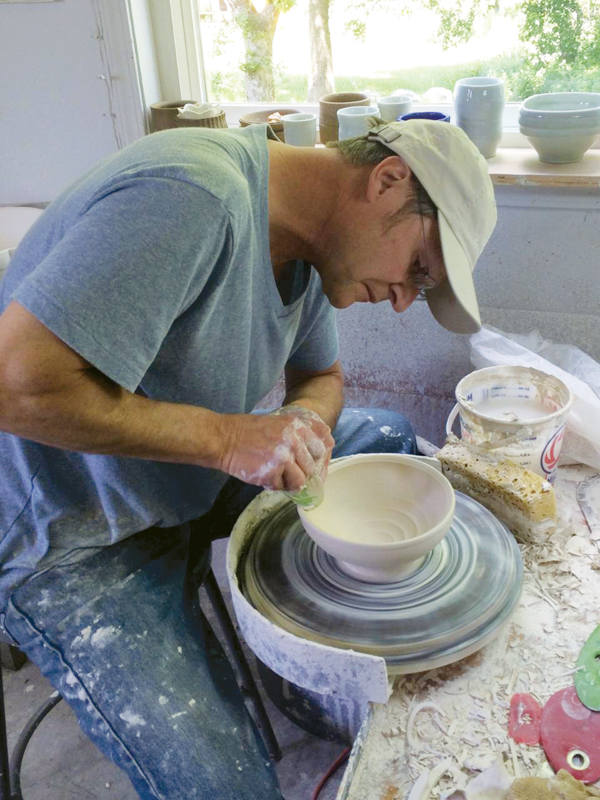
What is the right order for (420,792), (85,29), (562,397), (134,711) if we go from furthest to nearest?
(85,29) < (562,397) < (134,711) < (420,792)

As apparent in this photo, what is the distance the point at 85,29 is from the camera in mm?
2281

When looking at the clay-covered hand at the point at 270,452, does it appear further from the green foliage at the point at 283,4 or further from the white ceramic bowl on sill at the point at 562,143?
the green foliage at the point at 283,4

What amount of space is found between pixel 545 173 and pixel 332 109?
0.69m

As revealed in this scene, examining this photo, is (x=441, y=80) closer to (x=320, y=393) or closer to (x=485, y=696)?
(x=320, y=393)

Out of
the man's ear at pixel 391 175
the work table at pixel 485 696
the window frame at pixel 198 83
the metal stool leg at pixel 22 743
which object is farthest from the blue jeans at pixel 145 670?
the window frame at pixel 198 83

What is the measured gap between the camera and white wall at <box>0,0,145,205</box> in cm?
227

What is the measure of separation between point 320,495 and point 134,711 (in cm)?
48

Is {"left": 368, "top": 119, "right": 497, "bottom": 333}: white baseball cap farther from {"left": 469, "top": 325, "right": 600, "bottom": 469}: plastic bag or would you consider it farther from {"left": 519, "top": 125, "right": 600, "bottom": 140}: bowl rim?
{"left": 519, "top": 125, "right": 600, "bottom": 140}: bowl rim

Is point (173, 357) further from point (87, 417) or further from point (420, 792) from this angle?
point (420, 792)

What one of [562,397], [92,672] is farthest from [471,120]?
[92,672]

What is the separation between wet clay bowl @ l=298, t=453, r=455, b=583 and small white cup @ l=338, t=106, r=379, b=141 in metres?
1.10

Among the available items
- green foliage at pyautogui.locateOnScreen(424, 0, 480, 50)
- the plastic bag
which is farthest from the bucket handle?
green foliage at pyautogui.locateOnScreen(424, 0, 480, 50)

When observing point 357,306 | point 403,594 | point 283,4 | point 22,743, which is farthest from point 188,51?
point 22,743

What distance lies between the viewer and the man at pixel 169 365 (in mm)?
1021
